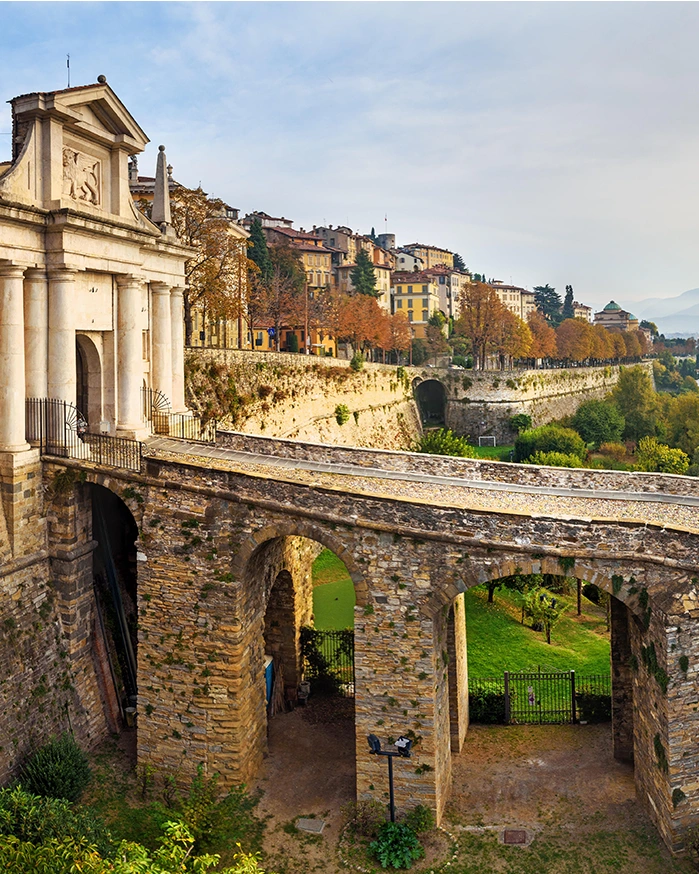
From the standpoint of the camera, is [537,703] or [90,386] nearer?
[537,703]

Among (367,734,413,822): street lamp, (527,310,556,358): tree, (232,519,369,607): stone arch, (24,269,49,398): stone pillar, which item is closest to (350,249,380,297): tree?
(527,310,556,358): tree

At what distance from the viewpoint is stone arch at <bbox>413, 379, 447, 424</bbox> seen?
80750 mm

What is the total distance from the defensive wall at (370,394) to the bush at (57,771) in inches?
676

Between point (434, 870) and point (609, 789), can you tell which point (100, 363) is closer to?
point (434, 870)

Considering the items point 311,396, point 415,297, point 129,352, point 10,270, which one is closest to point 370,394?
point 311,396

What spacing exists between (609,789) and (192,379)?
73.9 feet

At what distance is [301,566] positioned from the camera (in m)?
24.0

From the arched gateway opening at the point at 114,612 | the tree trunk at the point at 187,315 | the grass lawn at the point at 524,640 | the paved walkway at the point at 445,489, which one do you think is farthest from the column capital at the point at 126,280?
the grass lawn at the point at 524,640

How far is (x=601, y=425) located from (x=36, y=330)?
2439 inches

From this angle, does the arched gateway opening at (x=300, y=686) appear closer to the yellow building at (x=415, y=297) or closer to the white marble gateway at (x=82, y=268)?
the white marble gateway at (x=82, y=268)

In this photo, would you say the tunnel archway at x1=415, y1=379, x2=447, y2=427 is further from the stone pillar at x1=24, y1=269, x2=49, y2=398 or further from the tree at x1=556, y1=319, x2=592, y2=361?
the stone pillar at x1=24, y1=269, x2=49, y2=398

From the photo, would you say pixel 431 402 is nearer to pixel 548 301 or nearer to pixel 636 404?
pixel 636 404

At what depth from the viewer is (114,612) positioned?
21281 millimetres

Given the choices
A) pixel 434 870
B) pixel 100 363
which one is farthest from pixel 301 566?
pixel 434 870
